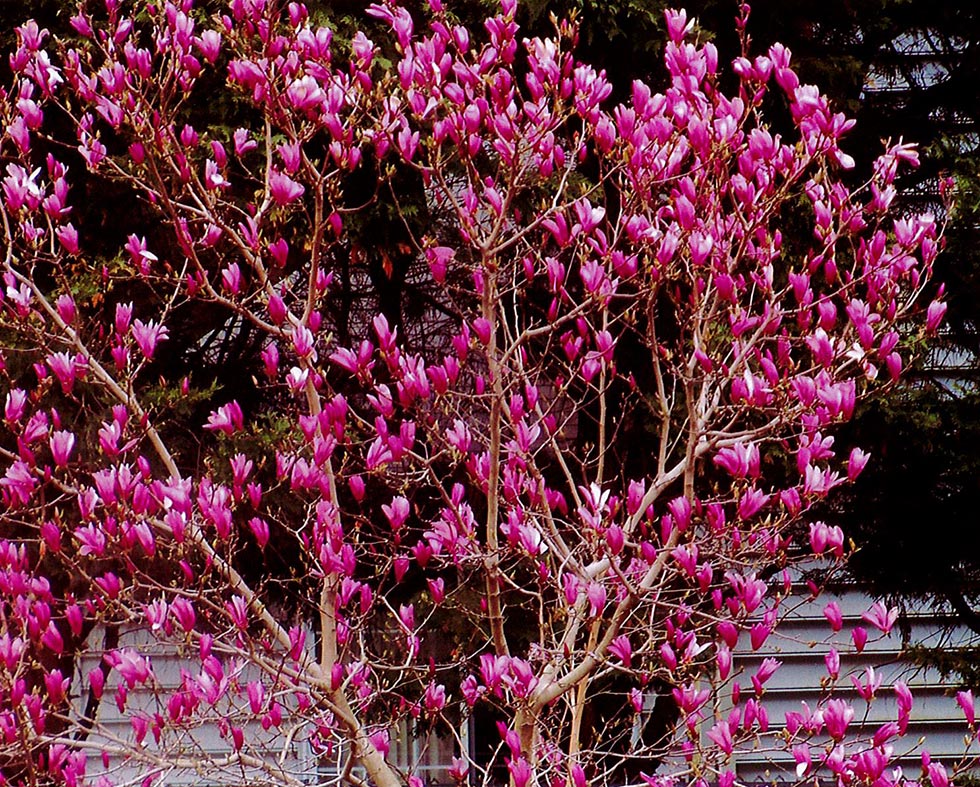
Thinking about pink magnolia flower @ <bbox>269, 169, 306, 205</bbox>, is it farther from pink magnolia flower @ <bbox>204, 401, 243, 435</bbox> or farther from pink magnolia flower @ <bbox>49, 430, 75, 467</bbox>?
pink magnolia flower @ <bbox>49, 430, 75, 467</bbox>

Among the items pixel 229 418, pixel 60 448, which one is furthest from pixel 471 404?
pixel 60 448

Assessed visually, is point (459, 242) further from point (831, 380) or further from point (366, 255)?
point (831, 380)

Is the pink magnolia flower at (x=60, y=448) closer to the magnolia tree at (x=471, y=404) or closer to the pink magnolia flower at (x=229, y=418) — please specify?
the magnolia tree at (x=471, y=404)

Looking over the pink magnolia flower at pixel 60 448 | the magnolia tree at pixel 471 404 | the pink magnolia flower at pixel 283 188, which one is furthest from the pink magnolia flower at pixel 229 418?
the pink magnolia flower at pixel 283 188

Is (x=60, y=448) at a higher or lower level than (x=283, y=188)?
lower

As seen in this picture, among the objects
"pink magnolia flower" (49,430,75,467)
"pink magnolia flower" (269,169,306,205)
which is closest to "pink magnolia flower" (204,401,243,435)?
"pink magnolia flower" (49,430,75,467)

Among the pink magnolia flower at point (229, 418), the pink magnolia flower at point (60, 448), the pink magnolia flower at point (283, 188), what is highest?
the pink magnolia flower at point (283, 188)

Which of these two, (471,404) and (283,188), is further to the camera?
(471,404)

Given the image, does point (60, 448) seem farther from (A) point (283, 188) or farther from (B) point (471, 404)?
(B) point (471, 404)

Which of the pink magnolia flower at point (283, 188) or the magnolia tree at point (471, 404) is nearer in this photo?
the magnolia tree at point (471, 404)

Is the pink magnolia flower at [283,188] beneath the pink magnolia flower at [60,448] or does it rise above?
above

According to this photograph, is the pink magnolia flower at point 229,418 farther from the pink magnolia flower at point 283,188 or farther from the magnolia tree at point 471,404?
the pink magnolia flower at point 283,188

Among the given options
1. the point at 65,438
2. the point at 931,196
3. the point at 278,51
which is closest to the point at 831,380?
the point at 278,51

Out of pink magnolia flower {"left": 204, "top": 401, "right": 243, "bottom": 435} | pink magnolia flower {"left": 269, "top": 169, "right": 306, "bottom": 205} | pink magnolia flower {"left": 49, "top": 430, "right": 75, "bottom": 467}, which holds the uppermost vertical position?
pink magnolia flower {"left": 269, "top": 169, "right": 306, "bottom": 205}
